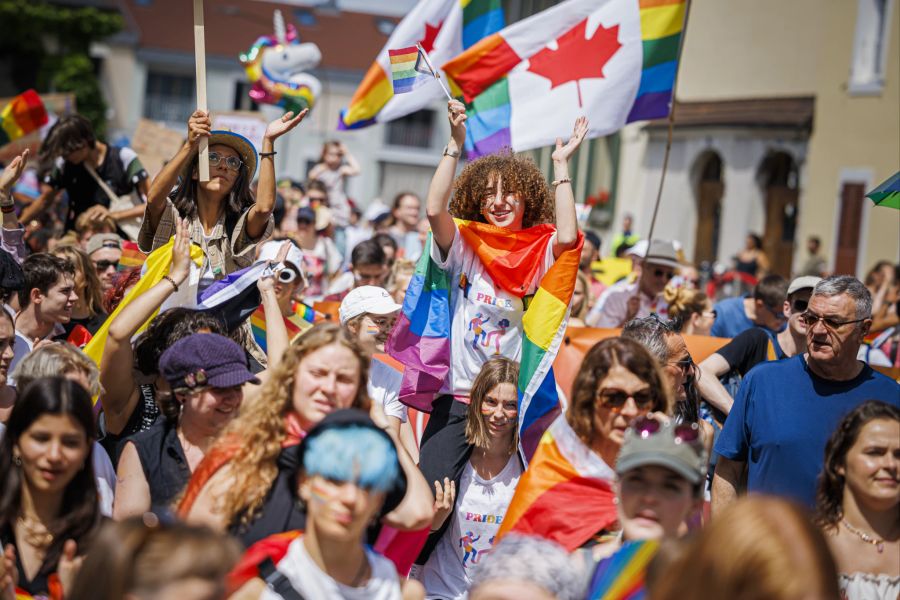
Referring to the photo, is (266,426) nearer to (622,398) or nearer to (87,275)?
(622,398)

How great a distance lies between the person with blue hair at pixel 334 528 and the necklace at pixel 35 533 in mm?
716

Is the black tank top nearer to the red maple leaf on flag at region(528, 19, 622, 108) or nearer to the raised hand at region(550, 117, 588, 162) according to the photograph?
the raised hand at region(550, 117, 588, 162)

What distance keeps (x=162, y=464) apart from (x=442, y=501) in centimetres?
Result: 126

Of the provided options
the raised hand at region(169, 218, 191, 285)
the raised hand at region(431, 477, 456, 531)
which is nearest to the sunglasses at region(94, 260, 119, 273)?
the raised hand at region(169, 218, 191, 285)

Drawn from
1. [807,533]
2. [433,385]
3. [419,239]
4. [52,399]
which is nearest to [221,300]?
[433,385]

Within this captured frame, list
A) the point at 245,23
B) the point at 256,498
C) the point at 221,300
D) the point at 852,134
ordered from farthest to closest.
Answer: the point at 245,23
the point at 852,134
the point at 221,300
the point at 256,498

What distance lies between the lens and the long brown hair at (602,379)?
4188 mm

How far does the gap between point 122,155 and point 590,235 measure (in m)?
4.83

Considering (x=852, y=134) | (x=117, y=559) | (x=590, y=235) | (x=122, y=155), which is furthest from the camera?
(x=852, y=134)

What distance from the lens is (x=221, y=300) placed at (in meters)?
5.73

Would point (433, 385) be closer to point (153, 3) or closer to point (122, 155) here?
point (122, 155)

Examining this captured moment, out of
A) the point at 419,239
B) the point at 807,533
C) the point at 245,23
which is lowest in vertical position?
the point at 807,533

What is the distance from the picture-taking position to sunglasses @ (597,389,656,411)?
13.6 ft

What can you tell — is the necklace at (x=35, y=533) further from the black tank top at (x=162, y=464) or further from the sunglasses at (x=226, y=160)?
the sunglasses at (x=226, y=160)
